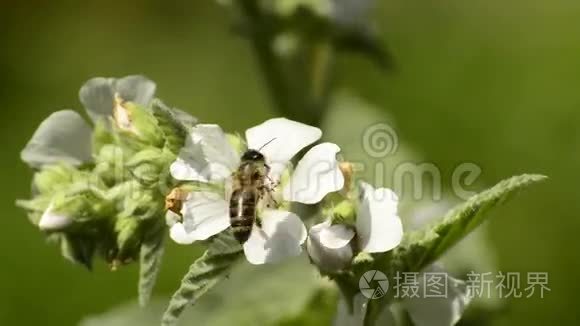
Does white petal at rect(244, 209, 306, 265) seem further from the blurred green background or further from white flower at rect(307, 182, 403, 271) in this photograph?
the blurred green background

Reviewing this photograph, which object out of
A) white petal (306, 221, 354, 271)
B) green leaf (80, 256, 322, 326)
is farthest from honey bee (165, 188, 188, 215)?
green leaf (80, 256, 322, 326)

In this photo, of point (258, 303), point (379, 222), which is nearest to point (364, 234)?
point (379, 222)

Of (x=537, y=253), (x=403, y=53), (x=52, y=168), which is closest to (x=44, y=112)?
(x=403, y=53)

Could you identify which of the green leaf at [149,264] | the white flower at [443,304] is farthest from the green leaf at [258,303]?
the green leaf at [149,264]

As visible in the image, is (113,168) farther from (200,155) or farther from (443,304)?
(443,304)

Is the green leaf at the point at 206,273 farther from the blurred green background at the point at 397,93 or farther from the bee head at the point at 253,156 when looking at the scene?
the blurred green background at the point at 397,93

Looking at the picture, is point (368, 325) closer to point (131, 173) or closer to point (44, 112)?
point (131, 173)
